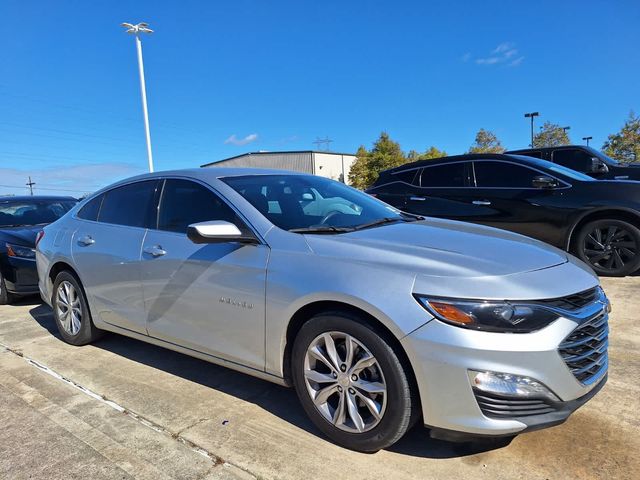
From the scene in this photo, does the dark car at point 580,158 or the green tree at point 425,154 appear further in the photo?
the green tree at point 425,154

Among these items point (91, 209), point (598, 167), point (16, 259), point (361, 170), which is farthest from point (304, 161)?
point (91, 209)

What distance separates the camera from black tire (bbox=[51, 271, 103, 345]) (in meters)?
4.22

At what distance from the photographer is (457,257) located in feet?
7.85

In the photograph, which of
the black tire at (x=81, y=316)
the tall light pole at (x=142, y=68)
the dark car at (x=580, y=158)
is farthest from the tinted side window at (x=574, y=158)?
the tall light pole at (x=142, y=68)

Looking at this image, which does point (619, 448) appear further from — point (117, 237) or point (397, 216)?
point (117, 237)

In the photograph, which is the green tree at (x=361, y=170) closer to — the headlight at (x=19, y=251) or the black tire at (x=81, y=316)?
the headlight at (x=19, y=251)

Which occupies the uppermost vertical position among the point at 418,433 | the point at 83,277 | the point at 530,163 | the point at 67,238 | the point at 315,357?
the point at 530,163

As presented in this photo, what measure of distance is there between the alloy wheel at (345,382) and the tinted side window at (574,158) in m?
8.78

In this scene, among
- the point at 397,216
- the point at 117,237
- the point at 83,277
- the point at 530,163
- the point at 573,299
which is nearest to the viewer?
the point at 573,299

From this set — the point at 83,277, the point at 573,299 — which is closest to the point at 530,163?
the point at 573,299

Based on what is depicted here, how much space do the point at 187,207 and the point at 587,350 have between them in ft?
8.76

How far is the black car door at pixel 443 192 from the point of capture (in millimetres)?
6723

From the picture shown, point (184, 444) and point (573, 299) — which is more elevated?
point (573, 299)

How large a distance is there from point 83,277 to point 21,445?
169 cm
